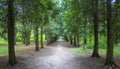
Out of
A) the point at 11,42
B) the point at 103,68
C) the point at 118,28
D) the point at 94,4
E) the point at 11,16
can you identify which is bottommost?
the point at 103,68

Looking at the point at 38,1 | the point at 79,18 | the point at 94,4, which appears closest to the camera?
the point at 38,1

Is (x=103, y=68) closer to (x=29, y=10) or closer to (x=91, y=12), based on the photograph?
(x=91, y=12)

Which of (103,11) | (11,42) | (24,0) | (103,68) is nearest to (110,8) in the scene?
(103,11)

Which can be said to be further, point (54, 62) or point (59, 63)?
point (54, 62)

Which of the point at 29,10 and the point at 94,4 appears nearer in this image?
the point at 29,10

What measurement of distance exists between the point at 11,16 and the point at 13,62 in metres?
3.06

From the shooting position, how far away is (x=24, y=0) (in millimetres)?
12570

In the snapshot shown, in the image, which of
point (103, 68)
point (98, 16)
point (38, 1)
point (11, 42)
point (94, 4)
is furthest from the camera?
point (98, 16)

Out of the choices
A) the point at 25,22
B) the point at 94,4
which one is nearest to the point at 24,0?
the point at 25,22

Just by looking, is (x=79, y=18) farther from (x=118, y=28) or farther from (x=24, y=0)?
(x=24, y=0)

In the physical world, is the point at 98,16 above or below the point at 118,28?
above

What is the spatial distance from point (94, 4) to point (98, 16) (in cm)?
140

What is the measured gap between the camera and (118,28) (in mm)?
13672

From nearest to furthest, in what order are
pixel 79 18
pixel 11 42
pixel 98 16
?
→ pixel 11 42, pixel 98 16, pixel 79 18
